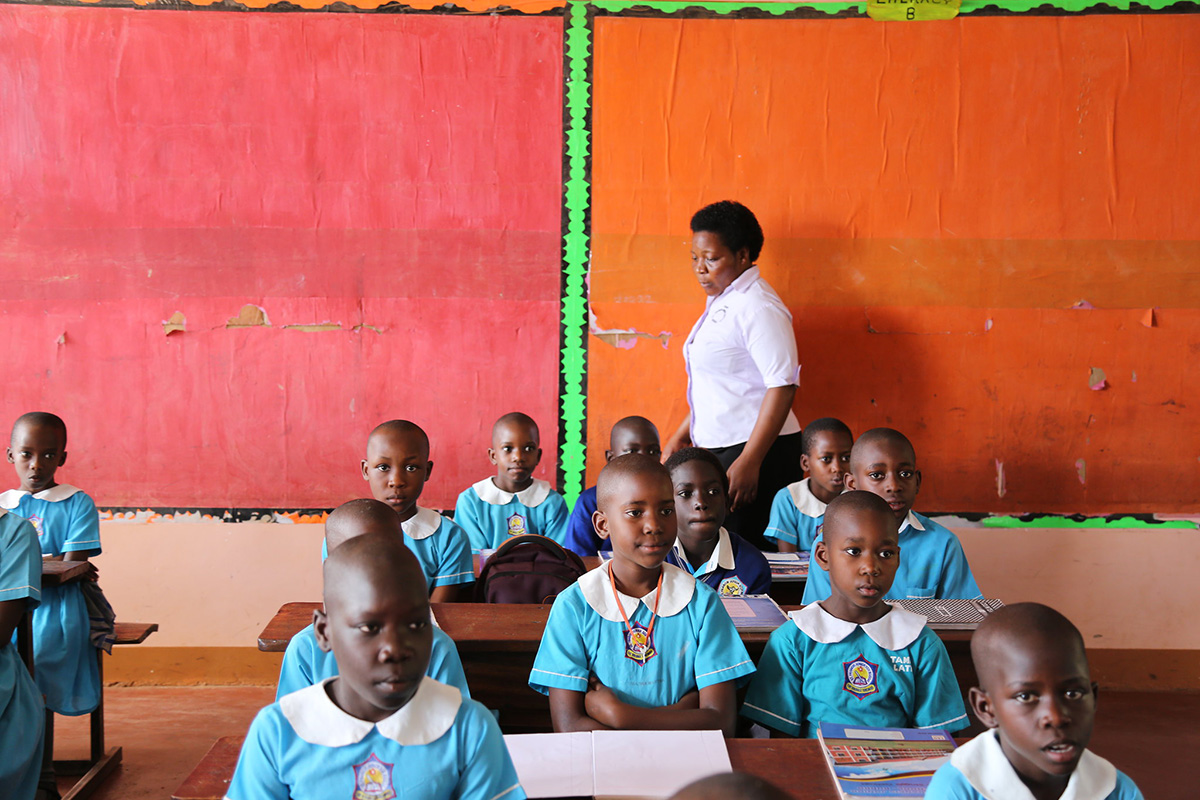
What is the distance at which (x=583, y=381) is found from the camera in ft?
11.1

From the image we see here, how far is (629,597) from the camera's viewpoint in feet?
5.71

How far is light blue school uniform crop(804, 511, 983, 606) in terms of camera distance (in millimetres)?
2377

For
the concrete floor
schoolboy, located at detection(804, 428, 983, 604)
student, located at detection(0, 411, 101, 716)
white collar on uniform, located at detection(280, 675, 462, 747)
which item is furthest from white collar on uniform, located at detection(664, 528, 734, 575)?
A: student, located at detection(0, 411, 101, 716)

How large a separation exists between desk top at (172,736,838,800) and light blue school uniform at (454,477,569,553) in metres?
1.67

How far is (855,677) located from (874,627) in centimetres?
10

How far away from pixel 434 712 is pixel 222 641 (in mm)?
2617

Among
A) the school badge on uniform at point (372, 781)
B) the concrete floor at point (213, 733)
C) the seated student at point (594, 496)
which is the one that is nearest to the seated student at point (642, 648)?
the school badge on uniform at point (372, 781)

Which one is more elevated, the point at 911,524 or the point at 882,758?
the point at 911,524

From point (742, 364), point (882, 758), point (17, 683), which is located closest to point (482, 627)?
point (882, 758)

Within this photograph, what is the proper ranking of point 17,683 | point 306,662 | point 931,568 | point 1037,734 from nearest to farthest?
point 1037,734 → point 306,662 → point 17,683 → point 931,568

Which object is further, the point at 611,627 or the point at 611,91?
the point at 611,91

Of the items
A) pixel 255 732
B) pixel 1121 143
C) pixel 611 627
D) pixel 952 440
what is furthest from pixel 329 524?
pixel 1121 143

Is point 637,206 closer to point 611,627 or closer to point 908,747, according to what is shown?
point 611,627

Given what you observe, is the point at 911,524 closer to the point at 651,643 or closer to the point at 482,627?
the point at 651,643
